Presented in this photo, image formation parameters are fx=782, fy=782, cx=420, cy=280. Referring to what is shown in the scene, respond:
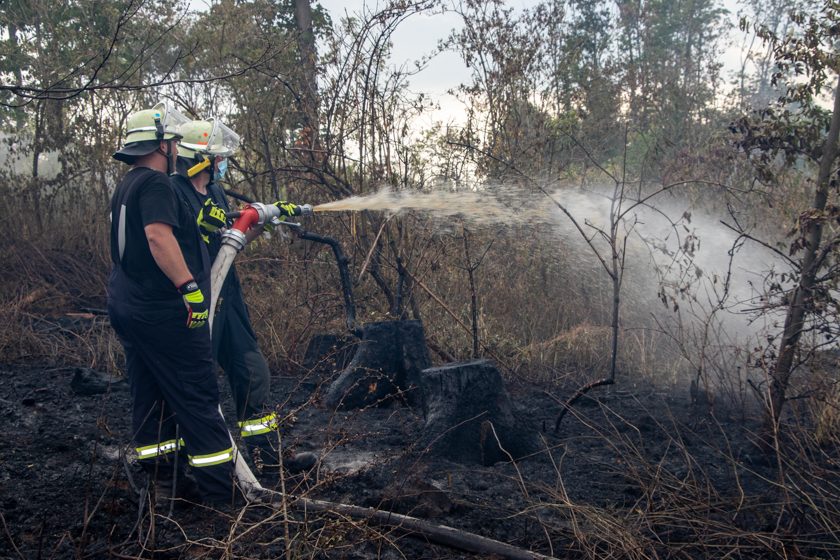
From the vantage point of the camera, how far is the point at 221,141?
4.53 metres

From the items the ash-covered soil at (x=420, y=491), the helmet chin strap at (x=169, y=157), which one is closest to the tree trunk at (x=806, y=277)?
the ash-covered soil at (x=420, y=491)

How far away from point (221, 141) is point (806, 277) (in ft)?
11.4

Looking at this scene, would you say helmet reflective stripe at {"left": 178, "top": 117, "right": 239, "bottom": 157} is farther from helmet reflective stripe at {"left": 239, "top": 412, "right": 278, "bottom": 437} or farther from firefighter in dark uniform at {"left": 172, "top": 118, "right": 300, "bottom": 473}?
helmet reflective stripe at {"left": 239, "top": 412, "right": 278, "bottom": 437}

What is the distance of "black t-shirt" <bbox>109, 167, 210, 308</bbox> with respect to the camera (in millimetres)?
3805

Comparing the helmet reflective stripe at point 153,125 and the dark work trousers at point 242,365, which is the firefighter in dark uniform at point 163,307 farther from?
the dark work trousers at point 242,365

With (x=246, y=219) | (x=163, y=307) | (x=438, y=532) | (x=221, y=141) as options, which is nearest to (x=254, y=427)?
(x=163, y=307)

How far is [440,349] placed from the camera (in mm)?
6691

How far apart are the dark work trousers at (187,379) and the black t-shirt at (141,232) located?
8cm

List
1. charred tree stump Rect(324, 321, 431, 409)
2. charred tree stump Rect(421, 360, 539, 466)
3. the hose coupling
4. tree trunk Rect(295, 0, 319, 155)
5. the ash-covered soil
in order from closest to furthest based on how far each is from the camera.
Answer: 1. the ash-covered soil
2. the hose coupling
3. charred tree stump Rect(421, 360, 539, 466)
4. charred tree stump Rect(324, 321, 431, 409)
5. tree trunk Rect(295, 0, 319, 155)

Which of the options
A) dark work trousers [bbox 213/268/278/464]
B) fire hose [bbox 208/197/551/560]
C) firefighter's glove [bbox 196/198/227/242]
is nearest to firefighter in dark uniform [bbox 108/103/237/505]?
fire hose [bbox 208/197/551/560]

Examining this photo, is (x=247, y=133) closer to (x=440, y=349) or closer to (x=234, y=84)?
(x=234, y=84)

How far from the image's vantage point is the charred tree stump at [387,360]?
6105 mm

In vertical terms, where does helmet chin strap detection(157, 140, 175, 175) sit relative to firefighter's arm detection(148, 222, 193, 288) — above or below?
above

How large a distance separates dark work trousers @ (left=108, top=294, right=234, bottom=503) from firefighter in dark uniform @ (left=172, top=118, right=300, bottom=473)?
0.41 m
